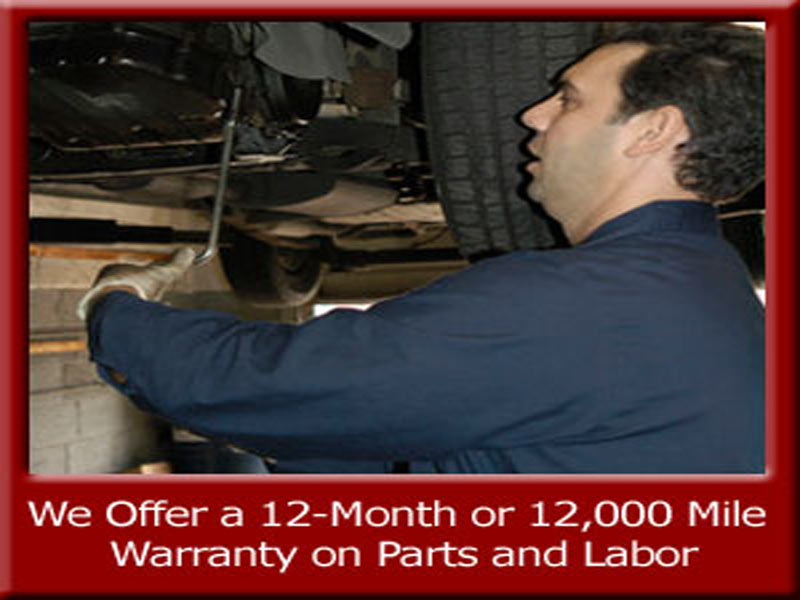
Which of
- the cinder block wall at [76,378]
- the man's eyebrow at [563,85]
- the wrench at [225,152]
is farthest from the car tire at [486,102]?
the cinder block wall at [76,378]

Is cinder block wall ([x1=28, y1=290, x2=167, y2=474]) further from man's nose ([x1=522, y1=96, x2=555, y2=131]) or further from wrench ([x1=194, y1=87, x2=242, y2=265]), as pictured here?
man's nose ([x1=522, y1=96, x2=555, y2=131])

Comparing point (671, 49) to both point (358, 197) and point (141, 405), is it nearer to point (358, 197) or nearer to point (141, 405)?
point (141, 405)

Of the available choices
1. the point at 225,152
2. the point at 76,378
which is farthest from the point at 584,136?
the point at 76,378

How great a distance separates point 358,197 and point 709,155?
953mm

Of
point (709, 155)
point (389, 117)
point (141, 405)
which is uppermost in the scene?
point (389, 117)

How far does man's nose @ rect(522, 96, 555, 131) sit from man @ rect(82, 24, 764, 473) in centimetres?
18

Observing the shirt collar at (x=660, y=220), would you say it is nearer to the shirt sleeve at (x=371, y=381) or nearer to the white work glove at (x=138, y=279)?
the shirt sleeve at (x=371, y=381)

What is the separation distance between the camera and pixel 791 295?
0.87 m

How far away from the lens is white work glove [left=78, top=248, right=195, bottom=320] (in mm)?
921

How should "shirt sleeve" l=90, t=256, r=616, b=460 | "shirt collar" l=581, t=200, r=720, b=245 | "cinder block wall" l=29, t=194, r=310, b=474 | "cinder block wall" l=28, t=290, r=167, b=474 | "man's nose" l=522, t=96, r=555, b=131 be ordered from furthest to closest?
"cinder block wall" l=28, t=290, r=167, b=474 → "cinder block wall" l=29, t=194, r=310, b=474 → "man's nose" l=522, t=96, r=555, b=131 → "shirt collar" l=581, t=200, r=720, b=245 → "shirt sleeve" l=90, t=256, r=616, b=460

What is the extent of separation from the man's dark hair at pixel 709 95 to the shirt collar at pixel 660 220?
4cm

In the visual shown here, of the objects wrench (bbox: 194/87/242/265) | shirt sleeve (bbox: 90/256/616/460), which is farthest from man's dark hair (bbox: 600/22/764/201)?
wrench (bbox: 194/87/242/265)

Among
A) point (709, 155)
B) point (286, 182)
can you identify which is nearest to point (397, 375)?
point (709, 155)

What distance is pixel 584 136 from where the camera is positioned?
923 mm
